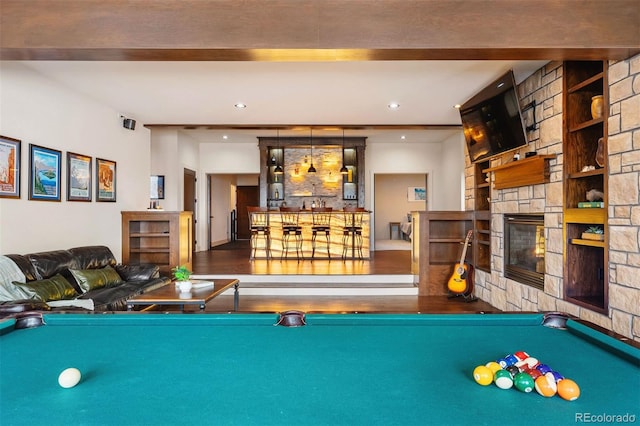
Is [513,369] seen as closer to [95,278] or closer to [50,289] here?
[50,289]

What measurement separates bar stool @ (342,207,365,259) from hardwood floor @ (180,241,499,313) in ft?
1.35

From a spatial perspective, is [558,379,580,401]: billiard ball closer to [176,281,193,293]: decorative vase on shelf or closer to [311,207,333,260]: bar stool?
[176,281,193,293]: decorative vase on shelf

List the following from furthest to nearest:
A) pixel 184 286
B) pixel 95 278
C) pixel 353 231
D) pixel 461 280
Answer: pixel 353 231, pixel 461 280, pixel 95 278, pixel 184 286

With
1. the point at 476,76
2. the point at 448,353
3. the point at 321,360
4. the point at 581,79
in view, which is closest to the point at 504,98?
the point at 476,76

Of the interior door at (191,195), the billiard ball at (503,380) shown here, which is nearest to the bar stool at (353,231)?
the interior door at (191,195)

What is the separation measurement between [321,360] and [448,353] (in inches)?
19.8

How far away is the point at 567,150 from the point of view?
11.5ft

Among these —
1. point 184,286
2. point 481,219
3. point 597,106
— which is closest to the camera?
point 597,106

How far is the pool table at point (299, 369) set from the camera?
101 centimetres

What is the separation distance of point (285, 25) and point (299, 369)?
8.02 feet

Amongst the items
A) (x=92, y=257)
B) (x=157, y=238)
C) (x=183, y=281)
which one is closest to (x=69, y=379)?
(x=183, y=281)

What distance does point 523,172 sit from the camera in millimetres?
4047

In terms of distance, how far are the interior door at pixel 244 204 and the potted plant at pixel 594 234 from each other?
10915mm

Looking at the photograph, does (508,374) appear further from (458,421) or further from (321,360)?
(321,360)
